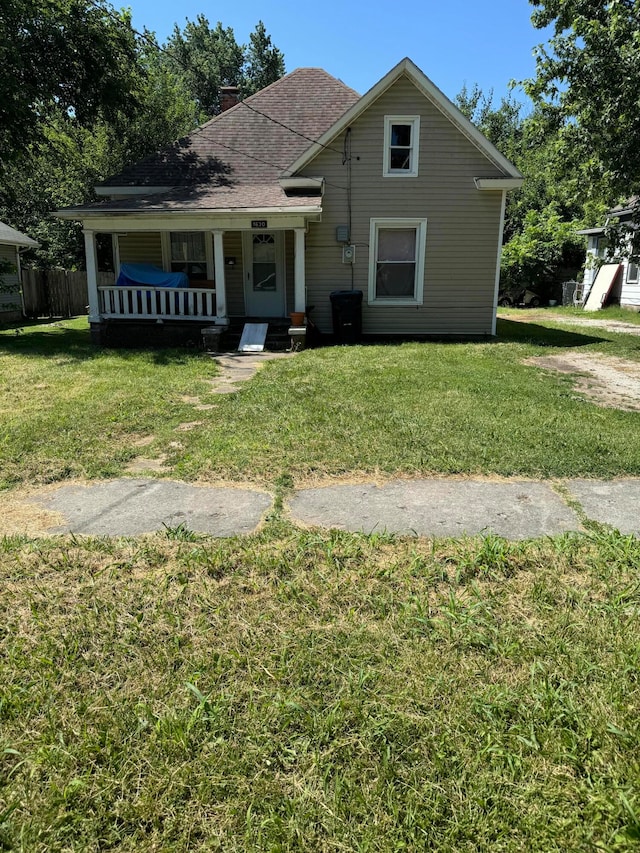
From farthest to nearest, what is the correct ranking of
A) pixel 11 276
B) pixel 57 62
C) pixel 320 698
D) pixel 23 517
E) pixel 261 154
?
pixel 11 276 < pixel 261 154 < pixel 57 62 < pixel 23 517 < pixel 320 698

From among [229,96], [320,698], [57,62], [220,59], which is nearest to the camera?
[320,698]

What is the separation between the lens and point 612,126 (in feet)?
35.8

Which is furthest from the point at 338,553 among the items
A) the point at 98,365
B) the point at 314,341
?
the point at 314,341

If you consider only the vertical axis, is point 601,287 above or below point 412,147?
below

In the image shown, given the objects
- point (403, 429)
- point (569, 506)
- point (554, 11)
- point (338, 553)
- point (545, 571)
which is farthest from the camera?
point (554, 11)

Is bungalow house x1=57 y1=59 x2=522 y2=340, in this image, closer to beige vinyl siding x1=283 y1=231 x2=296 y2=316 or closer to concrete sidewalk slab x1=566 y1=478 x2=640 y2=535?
beige vinyl siding x1=283 y1=231 x2=296 y2=316

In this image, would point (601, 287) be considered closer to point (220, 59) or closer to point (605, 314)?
point (605, 314)

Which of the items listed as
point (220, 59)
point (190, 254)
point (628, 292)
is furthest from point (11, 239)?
point (220, 59)

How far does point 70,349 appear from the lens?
1149cm

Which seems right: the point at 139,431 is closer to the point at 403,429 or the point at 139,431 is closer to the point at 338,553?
the point at 403,429

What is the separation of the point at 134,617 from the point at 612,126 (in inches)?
487

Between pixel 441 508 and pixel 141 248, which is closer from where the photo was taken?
pixel 441 508

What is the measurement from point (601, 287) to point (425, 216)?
13210 millimetres

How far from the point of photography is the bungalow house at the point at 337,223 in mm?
12016
